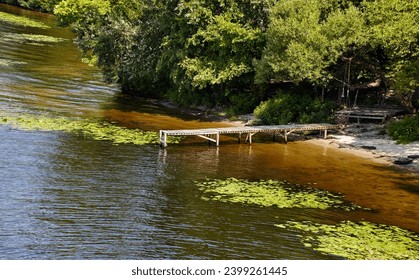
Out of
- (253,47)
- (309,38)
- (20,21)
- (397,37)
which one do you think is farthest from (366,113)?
(20,21)

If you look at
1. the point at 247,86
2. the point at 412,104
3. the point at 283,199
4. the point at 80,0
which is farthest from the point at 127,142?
the point at 80,0

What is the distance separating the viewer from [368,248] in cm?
2494

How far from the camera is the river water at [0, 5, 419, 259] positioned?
78.3 feet

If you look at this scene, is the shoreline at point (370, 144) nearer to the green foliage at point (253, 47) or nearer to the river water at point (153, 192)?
the river water at point (153, 192)

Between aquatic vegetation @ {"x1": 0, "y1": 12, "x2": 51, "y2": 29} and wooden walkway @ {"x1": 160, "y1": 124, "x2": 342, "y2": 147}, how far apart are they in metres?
77.7

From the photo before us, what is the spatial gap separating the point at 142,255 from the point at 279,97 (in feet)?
106

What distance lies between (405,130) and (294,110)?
1004 cm

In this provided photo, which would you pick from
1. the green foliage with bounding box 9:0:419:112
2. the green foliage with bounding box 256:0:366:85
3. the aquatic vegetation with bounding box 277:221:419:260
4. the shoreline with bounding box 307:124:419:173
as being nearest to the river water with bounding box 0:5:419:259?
the aquatic vegetation with bounding box 277:221:419:260

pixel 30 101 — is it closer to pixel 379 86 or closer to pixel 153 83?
pixel 153 83

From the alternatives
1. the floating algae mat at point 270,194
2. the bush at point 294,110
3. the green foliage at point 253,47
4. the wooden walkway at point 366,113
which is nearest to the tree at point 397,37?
the green foliage at point 253,47

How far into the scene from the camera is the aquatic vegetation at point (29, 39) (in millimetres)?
90325

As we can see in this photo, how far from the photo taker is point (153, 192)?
102 feet

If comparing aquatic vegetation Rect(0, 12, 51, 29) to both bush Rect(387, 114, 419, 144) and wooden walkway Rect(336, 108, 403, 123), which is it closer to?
wooden walkway Rect(336, 108, 403, 123)

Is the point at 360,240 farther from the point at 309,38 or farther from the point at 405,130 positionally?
the point at 309,38
